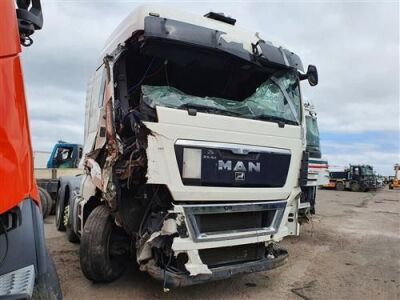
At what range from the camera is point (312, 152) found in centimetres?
1003

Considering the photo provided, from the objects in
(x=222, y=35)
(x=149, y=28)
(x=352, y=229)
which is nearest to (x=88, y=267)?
(x=149, y=28)

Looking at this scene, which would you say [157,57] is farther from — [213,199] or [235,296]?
[235,296]

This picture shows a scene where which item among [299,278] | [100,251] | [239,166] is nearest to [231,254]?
[239,166]

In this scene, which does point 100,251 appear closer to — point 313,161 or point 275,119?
point 275,119

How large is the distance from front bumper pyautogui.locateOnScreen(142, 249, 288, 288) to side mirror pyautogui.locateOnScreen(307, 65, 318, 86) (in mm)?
2431

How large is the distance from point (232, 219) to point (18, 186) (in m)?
3.00

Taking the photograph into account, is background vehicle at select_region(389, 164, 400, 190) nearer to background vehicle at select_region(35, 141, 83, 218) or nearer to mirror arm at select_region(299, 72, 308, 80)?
background vehicle at select_region(35, 141, 83, 218)

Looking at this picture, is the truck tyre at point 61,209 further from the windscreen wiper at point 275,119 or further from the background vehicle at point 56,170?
the windscreen wiper at point 275,119

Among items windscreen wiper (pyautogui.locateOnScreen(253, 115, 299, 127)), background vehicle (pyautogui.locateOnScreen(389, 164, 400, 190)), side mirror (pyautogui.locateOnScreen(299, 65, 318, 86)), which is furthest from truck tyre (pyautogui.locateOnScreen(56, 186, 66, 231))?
background vehicle (pyautogui.locateOnScreen(389, 164, 400, 190))

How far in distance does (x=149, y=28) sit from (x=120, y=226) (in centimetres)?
224

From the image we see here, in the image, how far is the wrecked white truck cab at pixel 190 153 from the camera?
4.33 m

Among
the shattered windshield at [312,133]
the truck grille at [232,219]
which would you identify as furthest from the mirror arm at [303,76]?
the shattered windshield at [312,133]

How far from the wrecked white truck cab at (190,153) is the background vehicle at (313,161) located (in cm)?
391

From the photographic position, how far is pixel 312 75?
19.0 feet
